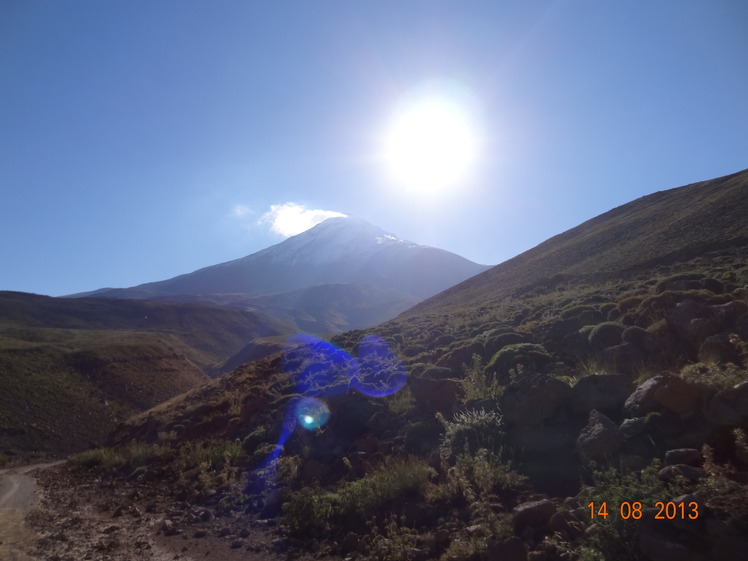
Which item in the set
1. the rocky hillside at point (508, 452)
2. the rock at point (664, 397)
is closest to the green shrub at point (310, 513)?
the rocky hillside at point (508, 452)

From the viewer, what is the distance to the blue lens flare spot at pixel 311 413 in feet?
31.7

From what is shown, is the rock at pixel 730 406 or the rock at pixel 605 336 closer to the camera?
the rock at pixel 730 406

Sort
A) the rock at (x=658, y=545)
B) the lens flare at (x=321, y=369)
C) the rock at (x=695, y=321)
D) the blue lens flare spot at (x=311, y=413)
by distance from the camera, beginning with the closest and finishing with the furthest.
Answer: the rock at (x=658, y=545)
the rock at (x=695, y=321)
the blue lens flare spot at (x=311, y=413)
the lens flare at (x=321, y=369)

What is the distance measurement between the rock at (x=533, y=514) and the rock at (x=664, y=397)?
161 cm

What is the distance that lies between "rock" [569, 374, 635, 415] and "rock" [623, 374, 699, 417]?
271mm

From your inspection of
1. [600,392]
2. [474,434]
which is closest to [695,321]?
[600,392]

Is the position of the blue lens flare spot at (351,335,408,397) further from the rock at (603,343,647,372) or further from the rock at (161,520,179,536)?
the rock at (161,520,179,536)

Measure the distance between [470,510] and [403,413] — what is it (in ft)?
11.9

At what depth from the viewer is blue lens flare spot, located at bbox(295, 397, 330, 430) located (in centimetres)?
965

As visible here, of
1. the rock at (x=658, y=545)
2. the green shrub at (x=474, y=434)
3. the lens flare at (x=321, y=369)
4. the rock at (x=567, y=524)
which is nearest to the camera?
the rock at (x=658, y=545)

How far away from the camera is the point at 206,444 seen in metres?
11.2

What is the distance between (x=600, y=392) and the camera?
19.1ft

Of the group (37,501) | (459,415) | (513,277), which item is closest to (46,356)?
(37,501)

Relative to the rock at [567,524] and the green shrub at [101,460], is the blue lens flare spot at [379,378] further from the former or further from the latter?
the green shrub at [101,460]
